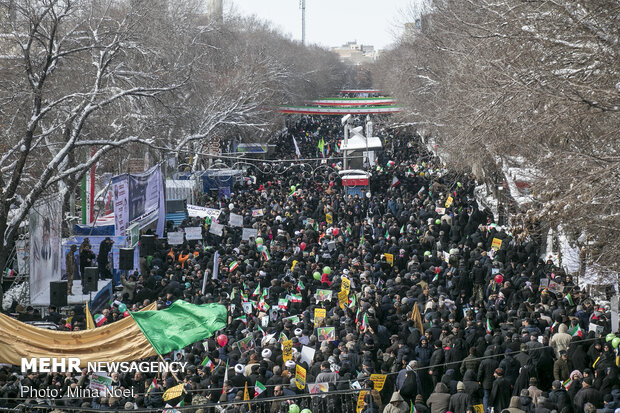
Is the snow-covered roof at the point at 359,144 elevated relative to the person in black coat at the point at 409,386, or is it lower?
elevated

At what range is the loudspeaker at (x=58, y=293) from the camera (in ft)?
50.2

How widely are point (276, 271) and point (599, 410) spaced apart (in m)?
8.62

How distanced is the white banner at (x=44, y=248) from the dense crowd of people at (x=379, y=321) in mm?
1406

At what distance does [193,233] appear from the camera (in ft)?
72.1

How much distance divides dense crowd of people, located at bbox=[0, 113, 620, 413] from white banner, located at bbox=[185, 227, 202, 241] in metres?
0.60

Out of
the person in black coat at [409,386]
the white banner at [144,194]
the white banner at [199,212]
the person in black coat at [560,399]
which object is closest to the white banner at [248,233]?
the white banner at [144,194]

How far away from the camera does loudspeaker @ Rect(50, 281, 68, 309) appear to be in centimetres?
1530

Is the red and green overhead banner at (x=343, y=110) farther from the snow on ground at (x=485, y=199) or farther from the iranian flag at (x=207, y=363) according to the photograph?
the iranian flag at (x=207, y=363)

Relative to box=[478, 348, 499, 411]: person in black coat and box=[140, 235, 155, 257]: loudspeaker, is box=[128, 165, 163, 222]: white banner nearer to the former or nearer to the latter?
box=[140, 235, 155, 257]: loudspeaker

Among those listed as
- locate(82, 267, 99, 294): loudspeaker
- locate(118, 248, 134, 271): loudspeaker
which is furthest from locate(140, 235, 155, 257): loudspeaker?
locate(82, 267, 99, 294): loudspeaker

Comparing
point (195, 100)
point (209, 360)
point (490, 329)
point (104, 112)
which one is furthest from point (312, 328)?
point (195, 100)

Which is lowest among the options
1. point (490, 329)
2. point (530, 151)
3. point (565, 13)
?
point (490, 329)

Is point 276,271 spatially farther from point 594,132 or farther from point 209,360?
point 594,132

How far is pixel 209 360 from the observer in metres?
12.2
